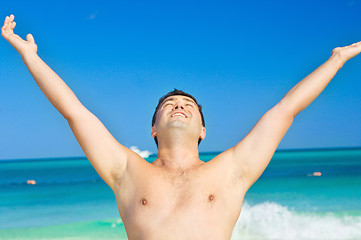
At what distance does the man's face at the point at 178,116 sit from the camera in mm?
3240

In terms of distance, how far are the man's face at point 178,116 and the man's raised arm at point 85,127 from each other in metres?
0.41

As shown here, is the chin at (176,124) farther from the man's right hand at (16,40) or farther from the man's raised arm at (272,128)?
the man's right hand at (16,40)

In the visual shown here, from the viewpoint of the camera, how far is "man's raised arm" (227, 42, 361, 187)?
3.00 m

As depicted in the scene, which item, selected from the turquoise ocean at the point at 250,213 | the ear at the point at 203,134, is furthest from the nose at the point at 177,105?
the turquoise ocean at the point at 250,213

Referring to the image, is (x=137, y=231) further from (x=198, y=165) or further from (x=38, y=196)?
(x=38, y=196)

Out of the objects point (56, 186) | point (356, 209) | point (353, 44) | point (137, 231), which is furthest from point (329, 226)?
point (56, 186)

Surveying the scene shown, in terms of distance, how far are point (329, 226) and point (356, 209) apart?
2888mm

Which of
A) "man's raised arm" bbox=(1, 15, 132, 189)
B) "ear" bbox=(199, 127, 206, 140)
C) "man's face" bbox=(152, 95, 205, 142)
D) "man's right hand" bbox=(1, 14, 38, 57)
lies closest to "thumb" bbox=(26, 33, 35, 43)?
"man's right hand" bbox=(1, 14, 38, 57)

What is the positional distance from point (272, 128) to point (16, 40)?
1.91 metres

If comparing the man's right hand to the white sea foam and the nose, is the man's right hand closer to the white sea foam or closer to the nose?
the nose

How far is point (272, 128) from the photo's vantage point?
9.84ft

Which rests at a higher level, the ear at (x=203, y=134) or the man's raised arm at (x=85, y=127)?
the ear at (x=203, y=134)

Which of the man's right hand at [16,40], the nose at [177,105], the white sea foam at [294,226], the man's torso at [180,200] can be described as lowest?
the man's torso at [180,200]

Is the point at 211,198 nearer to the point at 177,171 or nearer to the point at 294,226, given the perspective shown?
the point at 177,171
